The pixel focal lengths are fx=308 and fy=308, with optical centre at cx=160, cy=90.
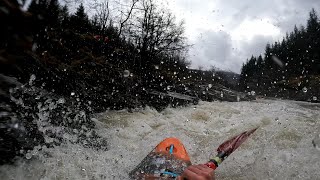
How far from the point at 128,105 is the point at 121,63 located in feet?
20.1

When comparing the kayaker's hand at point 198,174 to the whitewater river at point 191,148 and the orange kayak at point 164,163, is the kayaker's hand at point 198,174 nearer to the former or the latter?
the orange kayak at point 164,163

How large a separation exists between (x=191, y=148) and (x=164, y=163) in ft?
7.44

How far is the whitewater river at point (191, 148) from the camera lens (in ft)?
13.1

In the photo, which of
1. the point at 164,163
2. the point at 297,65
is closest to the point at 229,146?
the point at 164,163

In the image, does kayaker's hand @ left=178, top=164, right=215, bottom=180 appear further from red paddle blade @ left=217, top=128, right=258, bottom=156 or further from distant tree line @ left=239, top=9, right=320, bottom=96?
distant tree line @ left=239, top=9, right=320, bottom=96

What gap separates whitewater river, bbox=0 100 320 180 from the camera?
13.1ft

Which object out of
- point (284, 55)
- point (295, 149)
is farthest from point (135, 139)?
point (284, 55)

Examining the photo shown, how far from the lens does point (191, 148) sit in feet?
20.3

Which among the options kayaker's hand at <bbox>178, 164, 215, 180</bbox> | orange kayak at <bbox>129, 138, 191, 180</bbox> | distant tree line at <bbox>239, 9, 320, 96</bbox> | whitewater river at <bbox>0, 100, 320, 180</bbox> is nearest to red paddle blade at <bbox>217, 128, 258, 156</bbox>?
orange kayak at <bbox>129, 138, 191, 180</bbox>

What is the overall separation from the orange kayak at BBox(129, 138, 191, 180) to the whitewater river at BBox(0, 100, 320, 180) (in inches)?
14.7

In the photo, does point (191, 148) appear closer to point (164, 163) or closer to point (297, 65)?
point (164, 163)

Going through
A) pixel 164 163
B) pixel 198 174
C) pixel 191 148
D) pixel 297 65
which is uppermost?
pixel 297 65

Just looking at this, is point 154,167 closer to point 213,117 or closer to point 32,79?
point 32,79

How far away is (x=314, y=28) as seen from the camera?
45.1 m
